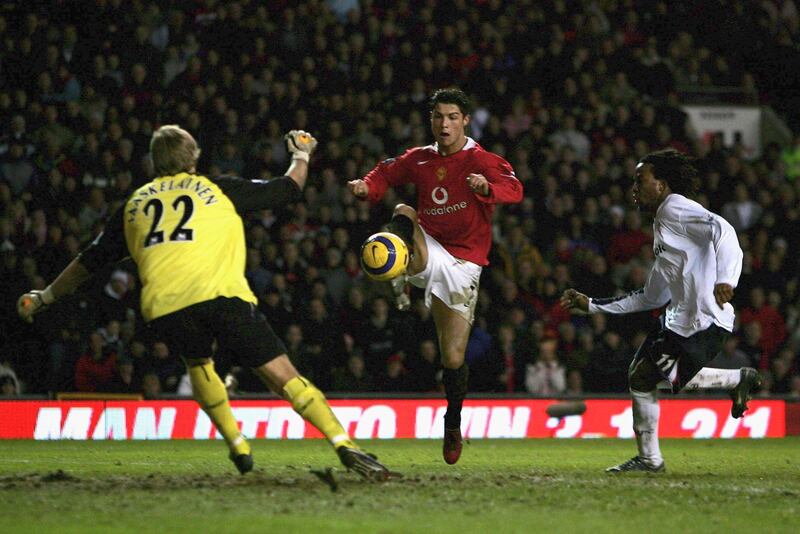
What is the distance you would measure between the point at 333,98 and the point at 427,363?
4104mm

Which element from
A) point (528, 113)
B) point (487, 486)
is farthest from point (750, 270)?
point (487, 486)

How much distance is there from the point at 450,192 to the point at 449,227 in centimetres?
26

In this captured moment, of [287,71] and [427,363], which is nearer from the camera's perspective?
[427,363]

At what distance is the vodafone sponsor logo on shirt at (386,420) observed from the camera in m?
13.2

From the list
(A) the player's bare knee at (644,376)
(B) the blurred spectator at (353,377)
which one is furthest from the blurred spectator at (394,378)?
(A) the player's bare knee at (644,376)

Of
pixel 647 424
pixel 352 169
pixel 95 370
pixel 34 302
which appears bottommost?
pixel 95 370

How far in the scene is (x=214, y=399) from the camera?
7445mm

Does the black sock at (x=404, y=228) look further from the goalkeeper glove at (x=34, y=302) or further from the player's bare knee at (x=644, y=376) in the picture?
the goalkeeper glove at (x=34, y=302)

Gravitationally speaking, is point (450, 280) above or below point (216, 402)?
above

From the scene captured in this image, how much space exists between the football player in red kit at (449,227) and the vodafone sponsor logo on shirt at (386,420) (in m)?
4.83

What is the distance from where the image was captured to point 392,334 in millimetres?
15391

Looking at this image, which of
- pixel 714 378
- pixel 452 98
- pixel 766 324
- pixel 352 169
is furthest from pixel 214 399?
pixel 766 324

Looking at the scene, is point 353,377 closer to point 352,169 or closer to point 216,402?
point 352,169

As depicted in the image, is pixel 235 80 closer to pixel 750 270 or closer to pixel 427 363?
pixel 427 363
